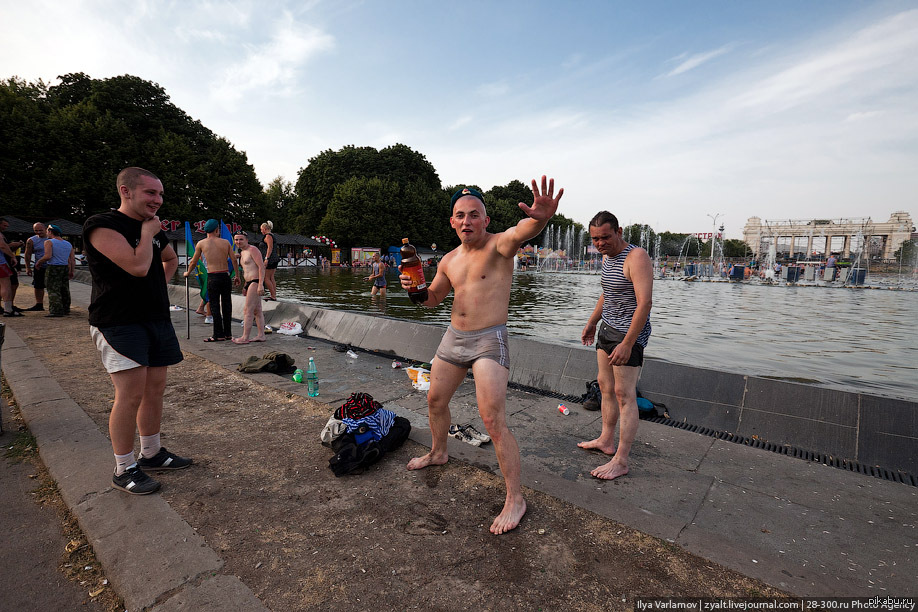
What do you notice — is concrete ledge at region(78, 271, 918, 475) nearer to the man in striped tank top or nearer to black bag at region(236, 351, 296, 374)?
the man in striped tank top

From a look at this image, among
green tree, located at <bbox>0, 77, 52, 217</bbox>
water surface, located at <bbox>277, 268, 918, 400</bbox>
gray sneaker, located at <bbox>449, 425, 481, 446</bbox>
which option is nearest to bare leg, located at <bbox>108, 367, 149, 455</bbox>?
gray sneaker, located at <bbox>449, 425, 481, 446</bbox>

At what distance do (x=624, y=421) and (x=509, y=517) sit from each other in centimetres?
144

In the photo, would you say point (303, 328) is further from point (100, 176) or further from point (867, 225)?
point (867, 225)

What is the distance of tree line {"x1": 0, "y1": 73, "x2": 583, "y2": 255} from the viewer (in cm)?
3497

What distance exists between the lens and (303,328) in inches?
412

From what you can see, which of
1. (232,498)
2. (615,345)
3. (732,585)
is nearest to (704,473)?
(615,345)

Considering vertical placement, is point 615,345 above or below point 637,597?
above

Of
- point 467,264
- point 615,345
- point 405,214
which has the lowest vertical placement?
point 615,345

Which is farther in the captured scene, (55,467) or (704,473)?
(704,473)

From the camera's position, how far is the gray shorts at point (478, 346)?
3.12 metres

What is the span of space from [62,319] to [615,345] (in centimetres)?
1326

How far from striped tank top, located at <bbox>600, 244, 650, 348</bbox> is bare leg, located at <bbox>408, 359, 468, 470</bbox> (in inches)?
59.9

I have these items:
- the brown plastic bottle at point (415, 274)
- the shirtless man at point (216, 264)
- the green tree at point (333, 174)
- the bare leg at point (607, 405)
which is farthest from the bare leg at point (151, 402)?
the green tree at point (333, 174)

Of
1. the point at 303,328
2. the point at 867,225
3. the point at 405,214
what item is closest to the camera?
the point at 303,328
